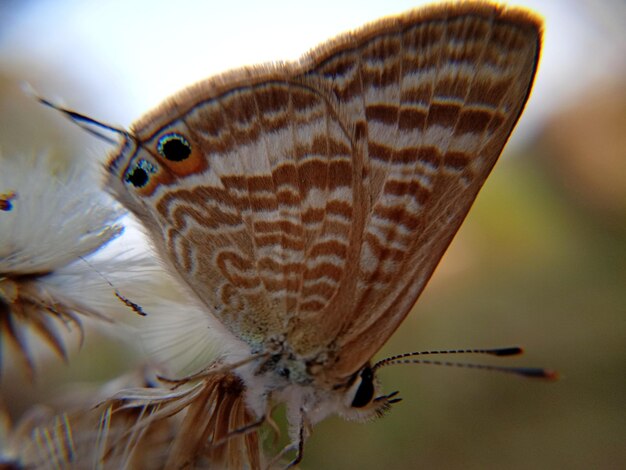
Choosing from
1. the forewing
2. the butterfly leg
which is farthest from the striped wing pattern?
the butterfly leg

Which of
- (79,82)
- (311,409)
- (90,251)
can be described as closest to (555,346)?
(311,409)

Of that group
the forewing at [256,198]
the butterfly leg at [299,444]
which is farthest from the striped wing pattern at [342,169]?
the butterfly leg at [299,444]

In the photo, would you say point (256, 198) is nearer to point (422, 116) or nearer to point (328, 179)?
point (328, 179)

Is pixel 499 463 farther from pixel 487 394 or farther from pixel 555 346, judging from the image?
pixel 555 346

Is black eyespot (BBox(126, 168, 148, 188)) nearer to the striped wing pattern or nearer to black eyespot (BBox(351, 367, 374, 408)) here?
the striped wing pattern

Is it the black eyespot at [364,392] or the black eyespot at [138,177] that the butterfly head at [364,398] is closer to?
the black eyespot at [364,392]

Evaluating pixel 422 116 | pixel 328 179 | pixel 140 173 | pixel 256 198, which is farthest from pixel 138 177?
pixel 422 116
